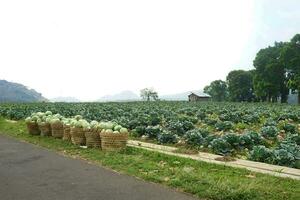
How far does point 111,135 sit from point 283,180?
5950 millimetres

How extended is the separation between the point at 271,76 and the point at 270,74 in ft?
1.34

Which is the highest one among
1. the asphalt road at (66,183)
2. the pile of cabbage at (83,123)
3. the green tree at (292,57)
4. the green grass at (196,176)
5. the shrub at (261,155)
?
the green tree at (292,57)

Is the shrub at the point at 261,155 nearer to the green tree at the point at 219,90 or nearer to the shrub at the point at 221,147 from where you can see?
the shrub at the point at 221,147

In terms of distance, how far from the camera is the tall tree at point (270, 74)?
82.9 m

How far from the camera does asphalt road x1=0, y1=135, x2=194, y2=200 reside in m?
8.47

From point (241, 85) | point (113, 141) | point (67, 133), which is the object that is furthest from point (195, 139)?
point (241, 85)

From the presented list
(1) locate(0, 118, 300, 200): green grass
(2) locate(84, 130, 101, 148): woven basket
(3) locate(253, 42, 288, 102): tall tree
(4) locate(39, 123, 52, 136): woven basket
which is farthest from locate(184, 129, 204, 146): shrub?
(3) locate(253, 42, 288, 102): tall tree

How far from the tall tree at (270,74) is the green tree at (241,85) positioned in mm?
10572

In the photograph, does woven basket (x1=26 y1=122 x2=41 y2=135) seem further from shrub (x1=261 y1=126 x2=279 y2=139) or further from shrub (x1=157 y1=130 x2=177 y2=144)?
shrub (x1=261 y1=126 x2=279 y2=139)

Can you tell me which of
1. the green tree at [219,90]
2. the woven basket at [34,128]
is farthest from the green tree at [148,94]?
the woven basket at [34,128]

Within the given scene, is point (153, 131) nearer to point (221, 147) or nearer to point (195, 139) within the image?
point (195, 139)

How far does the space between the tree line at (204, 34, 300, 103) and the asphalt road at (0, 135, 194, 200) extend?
65548mm

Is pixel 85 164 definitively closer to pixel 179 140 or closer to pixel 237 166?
pixel 237 166

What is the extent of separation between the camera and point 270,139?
57.1 feet
